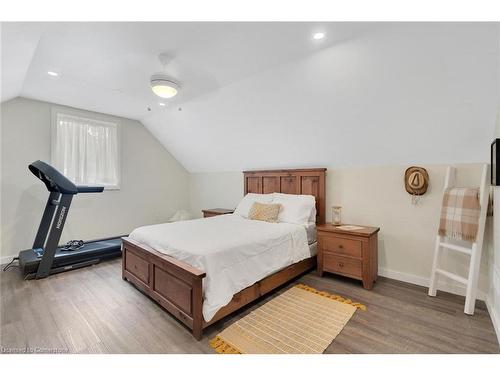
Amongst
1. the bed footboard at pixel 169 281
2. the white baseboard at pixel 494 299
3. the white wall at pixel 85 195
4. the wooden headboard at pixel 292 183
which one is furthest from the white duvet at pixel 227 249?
the white wall at pixel 85 195

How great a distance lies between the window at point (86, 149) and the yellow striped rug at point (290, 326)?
12.4 feet

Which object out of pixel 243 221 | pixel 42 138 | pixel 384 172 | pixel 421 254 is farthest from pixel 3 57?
pixel 421 254

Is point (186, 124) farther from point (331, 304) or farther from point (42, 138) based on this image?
point (331, 304)

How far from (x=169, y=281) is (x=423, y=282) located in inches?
112

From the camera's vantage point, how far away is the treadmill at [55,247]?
298 cm

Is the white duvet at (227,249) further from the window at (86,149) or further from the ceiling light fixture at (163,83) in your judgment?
the window at (86,149)

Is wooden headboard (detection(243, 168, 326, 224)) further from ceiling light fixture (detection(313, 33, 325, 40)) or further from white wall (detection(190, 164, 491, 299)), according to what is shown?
ceiling light fixture (detection(313, 33, 325, 40))

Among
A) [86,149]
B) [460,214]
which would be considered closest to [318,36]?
[460,214]

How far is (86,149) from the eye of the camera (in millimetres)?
4168

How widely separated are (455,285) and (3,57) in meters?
4.78

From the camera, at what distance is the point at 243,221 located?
11.1 ft

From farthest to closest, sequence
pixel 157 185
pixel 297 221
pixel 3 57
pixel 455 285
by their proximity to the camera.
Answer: pixel 157 185 → pixel 297 221 → pixel 455 285 → pixel 3 57

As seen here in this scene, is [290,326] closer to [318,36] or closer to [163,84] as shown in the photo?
[318,36]

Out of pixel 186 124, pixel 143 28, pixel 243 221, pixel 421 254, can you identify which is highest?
pixel 143 28
